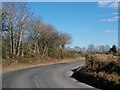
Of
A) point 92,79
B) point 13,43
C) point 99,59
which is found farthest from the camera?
point 13,43

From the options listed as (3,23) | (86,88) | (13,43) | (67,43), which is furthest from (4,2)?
(67,43)

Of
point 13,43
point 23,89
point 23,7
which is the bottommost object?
point 23,89

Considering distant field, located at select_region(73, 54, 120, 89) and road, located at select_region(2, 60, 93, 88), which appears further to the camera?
road, located at select_region(2, 60, 93, 88)

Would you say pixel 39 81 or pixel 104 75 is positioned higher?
pixel 104 75

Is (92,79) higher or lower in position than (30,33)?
lower

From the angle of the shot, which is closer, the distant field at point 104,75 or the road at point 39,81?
the distant field at point 104,75

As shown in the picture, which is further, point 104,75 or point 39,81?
point 39,81

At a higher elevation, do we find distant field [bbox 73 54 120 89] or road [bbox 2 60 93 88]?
distant field [bbox 73 54 120 89]

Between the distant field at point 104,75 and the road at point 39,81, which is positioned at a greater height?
the distant field at point 104,75

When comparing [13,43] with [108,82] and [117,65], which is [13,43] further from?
[108,82]

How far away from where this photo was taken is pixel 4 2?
54562 millimetres

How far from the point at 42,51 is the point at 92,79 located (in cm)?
5961

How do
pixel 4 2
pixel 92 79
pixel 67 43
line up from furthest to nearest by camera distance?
pixel 67 43, pixel 4 2, pixel 92 79

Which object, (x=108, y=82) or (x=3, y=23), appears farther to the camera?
(x=3, y=23)
